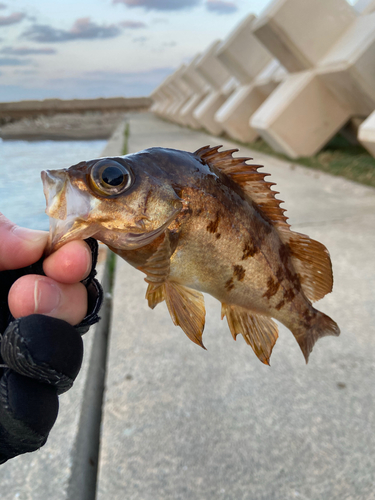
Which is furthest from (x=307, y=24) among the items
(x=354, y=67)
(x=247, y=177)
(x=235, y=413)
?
(x=247, y=177)

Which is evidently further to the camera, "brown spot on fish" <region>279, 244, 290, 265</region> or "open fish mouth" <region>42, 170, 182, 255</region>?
"brown spot on fish" <region>279, 244, 290, 265</region>

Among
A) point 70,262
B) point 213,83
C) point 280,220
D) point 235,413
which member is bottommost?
point 213,83

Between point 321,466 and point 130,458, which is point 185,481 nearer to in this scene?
point 130,458

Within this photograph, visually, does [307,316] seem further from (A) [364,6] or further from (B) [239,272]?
(A) [364,6]

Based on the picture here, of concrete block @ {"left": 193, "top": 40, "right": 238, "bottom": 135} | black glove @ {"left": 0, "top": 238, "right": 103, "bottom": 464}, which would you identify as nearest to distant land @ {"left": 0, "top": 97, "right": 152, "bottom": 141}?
black glove @ {"left": 0, "top": 238, "right": 103, "bottom": 464}

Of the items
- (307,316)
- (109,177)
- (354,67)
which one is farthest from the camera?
(354,67)

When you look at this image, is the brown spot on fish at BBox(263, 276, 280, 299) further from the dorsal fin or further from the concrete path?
the concrete path
